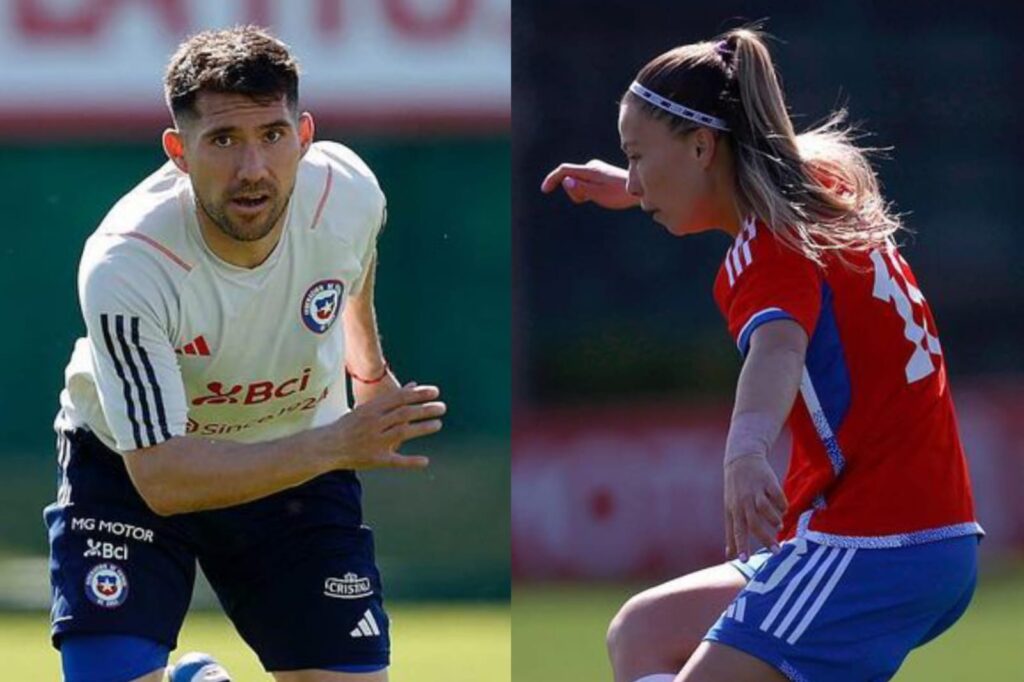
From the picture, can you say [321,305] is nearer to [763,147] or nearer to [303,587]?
[303,587]

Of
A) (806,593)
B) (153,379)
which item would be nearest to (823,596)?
(806,593)

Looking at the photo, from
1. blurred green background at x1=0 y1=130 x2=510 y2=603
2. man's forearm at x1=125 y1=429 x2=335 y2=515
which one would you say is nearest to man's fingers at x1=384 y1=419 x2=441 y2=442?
man's forearm at x1=125 y1=429 x2=335 y2=515

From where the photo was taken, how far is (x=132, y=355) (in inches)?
158

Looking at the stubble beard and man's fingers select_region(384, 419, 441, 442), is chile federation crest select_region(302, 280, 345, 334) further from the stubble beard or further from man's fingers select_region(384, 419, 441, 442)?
man's fingers select_region(384, 419, 441, 442)

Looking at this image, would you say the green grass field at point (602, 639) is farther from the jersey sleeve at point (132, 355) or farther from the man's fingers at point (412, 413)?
the man's fingers at point (412, 413)

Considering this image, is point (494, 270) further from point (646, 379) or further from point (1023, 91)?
point (1023, 91)

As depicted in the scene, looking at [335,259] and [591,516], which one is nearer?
[335,259]

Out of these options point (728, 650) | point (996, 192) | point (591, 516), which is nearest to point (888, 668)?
point (728, 650)

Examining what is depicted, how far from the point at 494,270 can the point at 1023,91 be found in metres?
2.46

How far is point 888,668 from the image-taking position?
12.1 feet

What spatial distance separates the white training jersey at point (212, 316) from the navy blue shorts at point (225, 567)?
0.14m

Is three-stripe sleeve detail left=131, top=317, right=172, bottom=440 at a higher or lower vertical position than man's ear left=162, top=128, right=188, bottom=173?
lower

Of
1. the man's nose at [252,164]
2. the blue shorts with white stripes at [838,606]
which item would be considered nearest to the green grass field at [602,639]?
the blue shorts with white stripes at [838,606]

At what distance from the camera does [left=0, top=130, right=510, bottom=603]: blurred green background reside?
8.61 m
